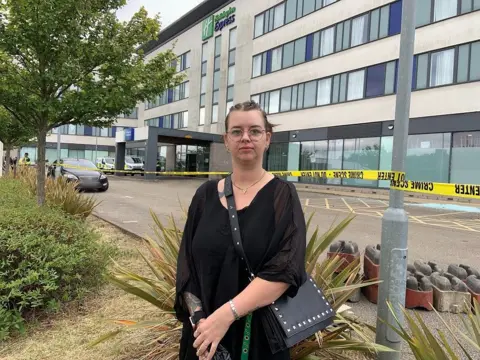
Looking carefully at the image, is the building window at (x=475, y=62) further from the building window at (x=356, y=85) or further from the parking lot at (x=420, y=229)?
the parking lot at (x=420, y=229)

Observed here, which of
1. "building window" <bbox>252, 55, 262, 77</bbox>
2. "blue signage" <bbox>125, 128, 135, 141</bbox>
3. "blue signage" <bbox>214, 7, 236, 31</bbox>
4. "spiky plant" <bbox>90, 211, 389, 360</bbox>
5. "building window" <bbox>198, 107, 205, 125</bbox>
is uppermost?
"blue signage" <bbox>214, 7, 236, 31</bbox>

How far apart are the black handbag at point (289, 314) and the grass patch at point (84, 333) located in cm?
158

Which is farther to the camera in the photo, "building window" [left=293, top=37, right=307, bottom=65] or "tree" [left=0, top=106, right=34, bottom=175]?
"building window" [left=293, top=37, right=307, bottom=65]

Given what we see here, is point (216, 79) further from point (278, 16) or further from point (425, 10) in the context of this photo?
point (425, 10)

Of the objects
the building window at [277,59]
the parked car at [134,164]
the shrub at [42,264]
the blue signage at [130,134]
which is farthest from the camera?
the parked car at [134,164]

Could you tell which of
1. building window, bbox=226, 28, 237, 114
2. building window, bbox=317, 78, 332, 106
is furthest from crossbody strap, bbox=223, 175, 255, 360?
building window, bbox=226, 28, 237, 114

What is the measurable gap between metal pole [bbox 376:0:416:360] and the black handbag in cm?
90

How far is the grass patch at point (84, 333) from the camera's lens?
286 cm

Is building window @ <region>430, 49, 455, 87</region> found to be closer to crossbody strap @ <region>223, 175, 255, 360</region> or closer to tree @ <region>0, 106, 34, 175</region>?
tree @ <region>0, 106, 34, 175</region>

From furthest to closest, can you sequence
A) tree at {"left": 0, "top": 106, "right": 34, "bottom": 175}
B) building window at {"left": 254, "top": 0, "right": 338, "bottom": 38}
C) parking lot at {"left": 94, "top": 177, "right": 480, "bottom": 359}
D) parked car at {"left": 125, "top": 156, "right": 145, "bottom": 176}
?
parked car at {"left": 125, "top": 156, "right": 145, "bottom": 176}
building window at {"left": 254, "top": 0, "right": 338, "bottom": 38}
tree at {"left": 0, "top": 106, "right": 34, "bottom": 175}
parking lot at {"left": 94, "top": 177, "right": 480, "bottom": 359}

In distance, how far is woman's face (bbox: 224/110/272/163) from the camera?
178cm

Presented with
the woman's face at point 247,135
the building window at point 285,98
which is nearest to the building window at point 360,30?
the building window at point 285,98

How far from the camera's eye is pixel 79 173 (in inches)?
655

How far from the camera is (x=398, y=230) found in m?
2.48
